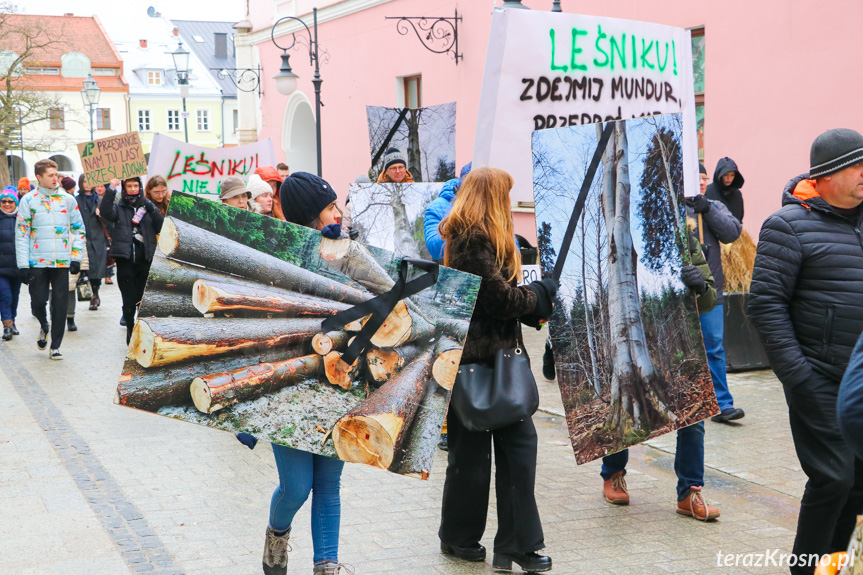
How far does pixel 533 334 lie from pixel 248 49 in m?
15.3

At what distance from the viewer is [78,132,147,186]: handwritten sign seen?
39.4 feet

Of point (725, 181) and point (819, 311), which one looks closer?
point (819, 311)

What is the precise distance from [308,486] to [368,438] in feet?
1.39

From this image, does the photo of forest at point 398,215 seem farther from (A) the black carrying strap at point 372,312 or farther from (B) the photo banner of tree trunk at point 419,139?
(A) the black carrying strap at point 372,312

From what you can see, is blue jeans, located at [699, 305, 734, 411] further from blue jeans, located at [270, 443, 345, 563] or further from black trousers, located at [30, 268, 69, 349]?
black trousers, located at [30, 268, 69, 349]

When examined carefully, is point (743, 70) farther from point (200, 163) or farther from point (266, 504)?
point (266, 504)

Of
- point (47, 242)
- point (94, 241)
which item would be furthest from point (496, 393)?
point (94, 241)

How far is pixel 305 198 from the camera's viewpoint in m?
3.93

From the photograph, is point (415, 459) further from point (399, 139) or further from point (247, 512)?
point (399, 139)

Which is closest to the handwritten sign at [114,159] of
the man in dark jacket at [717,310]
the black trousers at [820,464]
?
the man in dark jacket at [717,310]

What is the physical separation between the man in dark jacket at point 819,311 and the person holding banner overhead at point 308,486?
69.4 inches

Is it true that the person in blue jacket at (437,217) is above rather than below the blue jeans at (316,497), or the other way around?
above

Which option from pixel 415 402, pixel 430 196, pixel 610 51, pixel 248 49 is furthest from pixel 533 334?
pixel 248 49

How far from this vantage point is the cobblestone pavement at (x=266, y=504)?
4.52 m
